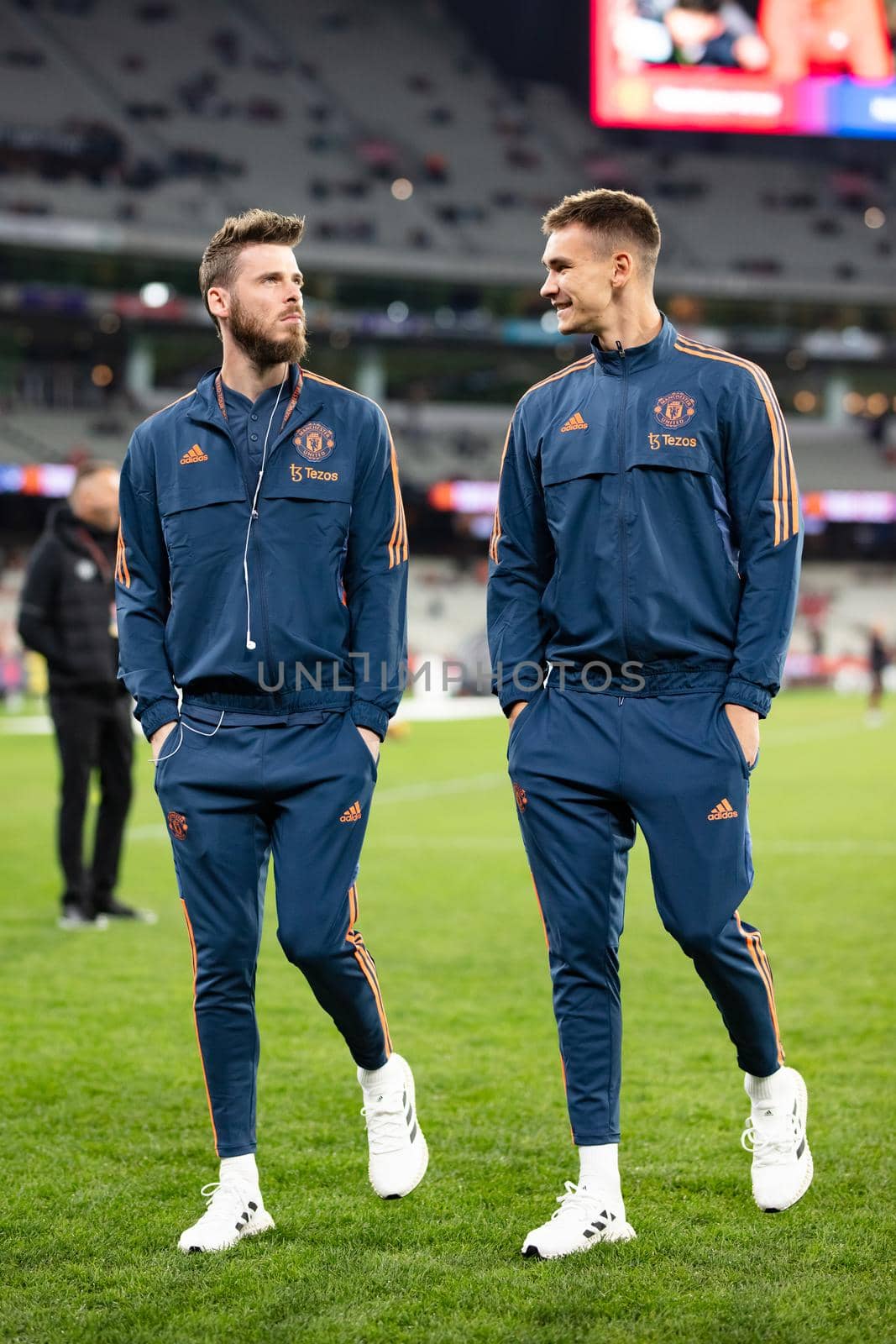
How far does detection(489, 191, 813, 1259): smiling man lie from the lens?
3.58 meters

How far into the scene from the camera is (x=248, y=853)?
12.1 feet

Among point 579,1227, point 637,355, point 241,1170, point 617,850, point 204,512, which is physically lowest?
point 579,1227

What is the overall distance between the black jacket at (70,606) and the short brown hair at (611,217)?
15.5ft

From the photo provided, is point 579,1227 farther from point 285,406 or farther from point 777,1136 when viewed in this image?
point 285,406

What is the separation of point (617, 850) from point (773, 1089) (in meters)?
0.76

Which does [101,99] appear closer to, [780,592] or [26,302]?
[26,302]

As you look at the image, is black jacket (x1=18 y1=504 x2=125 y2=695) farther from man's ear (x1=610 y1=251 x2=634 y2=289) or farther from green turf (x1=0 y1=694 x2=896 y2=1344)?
man's ear (x1=610 y1=251 x2=634 y2=289)

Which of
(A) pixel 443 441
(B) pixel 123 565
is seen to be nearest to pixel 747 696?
(B) pixel 123 565

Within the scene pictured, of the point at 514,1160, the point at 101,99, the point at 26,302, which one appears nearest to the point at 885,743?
the point at 514,1160

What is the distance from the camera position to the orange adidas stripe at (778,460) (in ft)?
11.8

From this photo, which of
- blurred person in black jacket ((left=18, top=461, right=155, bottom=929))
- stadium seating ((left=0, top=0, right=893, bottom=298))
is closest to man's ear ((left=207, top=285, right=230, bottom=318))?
blurred person in black jacket ((left=18, top=461, right=155, bottom=929))

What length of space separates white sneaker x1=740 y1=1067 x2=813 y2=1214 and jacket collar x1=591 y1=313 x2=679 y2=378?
1.88m
